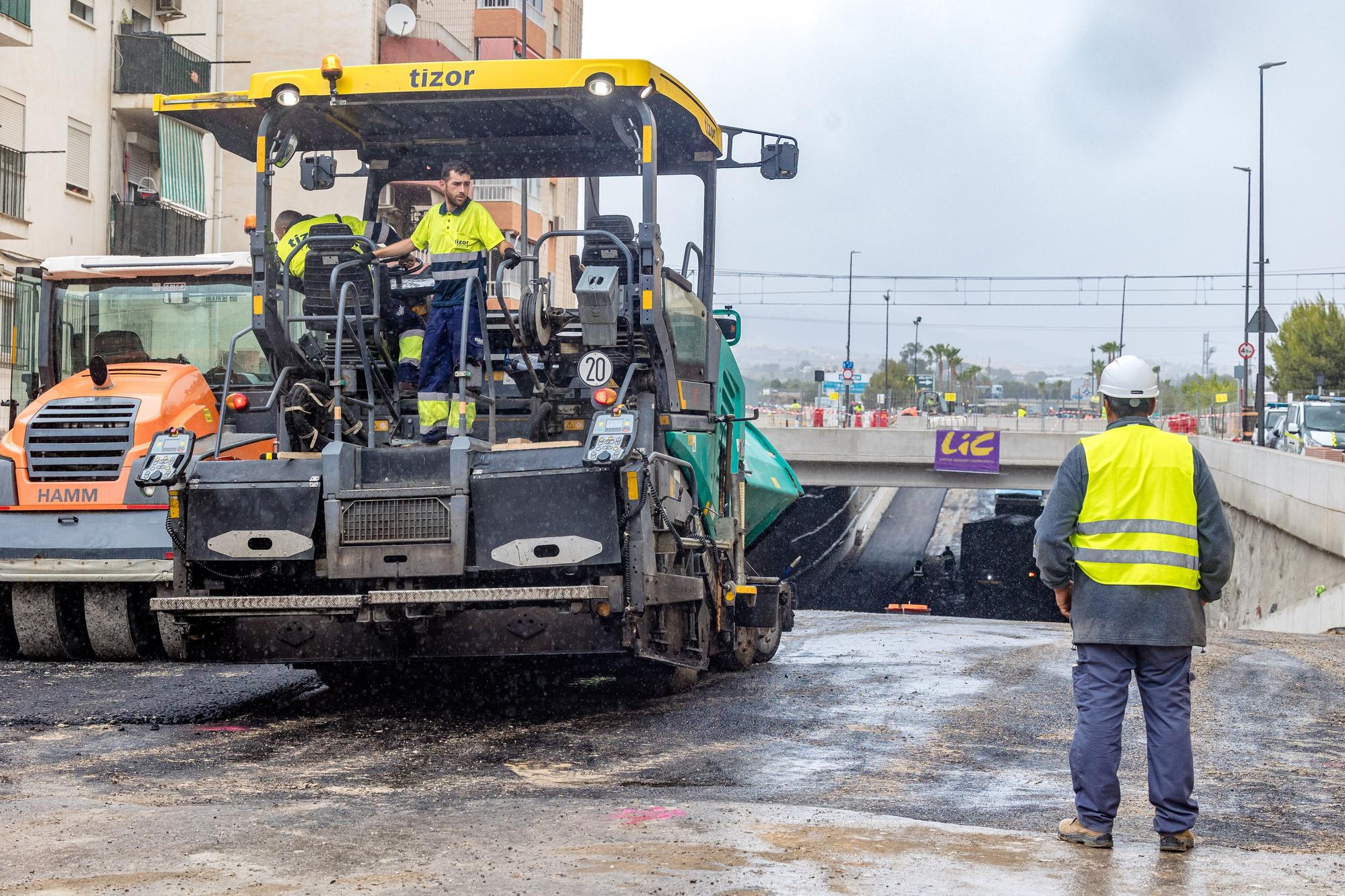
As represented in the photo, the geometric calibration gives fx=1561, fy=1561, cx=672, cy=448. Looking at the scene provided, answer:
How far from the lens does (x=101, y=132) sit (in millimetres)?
26281

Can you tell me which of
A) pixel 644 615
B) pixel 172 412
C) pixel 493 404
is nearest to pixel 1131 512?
pixel 644 615

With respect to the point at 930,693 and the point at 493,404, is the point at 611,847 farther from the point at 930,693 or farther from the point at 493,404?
the point at 930,693

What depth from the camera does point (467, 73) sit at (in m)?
7.98

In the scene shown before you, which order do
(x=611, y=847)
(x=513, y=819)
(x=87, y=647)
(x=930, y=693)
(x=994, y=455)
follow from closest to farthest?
(x=611, y=847) → (x=513, y=819) → (x=930, y=693) → (x=87, y=647) → (x=994, y=455)

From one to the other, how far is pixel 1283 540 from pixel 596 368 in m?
19.1

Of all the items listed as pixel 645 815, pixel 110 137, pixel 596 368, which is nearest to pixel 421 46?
pixel 110 137

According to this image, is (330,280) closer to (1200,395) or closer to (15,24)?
(15,24)

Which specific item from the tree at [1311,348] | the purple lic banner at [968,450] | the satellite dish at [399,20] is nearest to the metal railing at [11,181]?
the satellite dish at [399,20]

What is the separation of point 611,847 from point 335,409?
349cm

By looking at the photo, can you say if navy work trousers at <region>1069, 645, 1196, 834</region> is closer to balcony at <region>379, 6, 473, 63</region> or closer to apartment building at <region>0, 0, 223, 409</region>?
apartment building at <region>0, 0, 223, 409</region>

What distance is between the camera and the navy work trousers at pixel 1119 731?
5.16m

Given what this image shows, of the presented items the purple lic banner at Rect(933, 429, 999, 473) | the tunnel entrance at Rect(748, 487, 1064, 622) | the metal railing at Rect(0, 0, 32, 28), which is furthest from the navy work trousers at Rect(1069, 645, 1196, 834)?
the purple lic banner at Rect(933, 429, 999, 473)

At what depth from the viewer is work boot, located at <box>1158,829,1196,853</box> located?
5102mm

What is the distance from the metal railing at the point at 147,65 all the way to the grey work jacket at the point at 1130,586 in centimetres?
2351
